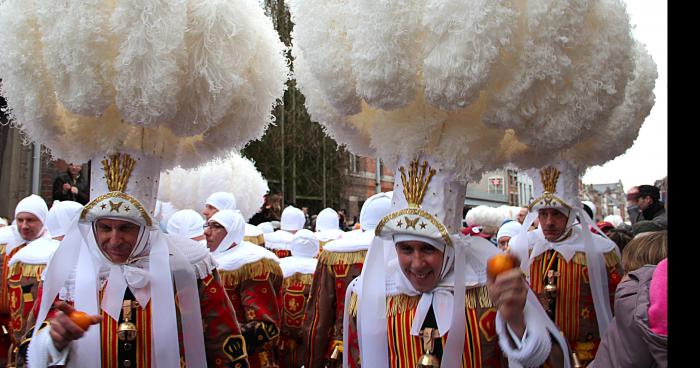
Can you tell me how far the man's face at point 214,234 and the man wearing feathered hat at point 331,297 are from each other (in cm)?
110

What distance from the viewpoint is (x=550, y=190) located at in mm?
5234

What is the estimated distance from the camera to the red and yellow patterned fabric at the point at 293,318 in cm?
621

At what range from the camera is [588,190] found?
225ft

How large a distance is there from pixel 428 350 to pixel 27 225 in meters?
5.04

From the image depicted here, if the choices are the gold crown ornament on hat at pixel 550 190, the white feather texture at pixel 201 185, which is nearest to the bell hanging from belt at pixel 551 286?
the gold crown ornament on hat at pixel 550 190

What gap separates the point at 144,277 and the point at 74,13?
1280 millimetres

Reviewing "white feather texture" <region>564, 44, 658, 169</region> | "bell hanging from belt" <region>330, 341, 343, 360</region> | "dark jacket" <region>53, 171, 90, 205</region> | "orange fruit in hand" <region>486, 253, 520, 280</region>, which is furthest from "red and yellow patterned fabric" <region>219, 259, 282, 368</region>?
"dark jacket" <region>53, 171, 90, 205</region>

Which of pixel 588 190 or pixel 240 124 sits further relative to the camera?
pixel 588 190

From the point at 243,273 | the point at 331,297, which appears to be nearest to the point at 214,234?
the point at 243,273

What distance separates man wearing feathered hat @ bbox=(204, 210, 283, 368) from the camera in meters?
4.54

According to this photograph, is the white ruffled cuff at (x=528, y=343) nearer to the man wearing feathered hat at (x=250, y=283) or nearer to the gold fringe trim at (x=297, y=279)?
the man wearing feathered hat at (x=250, y=283)

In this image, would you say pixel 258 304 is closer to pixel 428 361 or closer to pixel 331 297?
pixel 331 297
